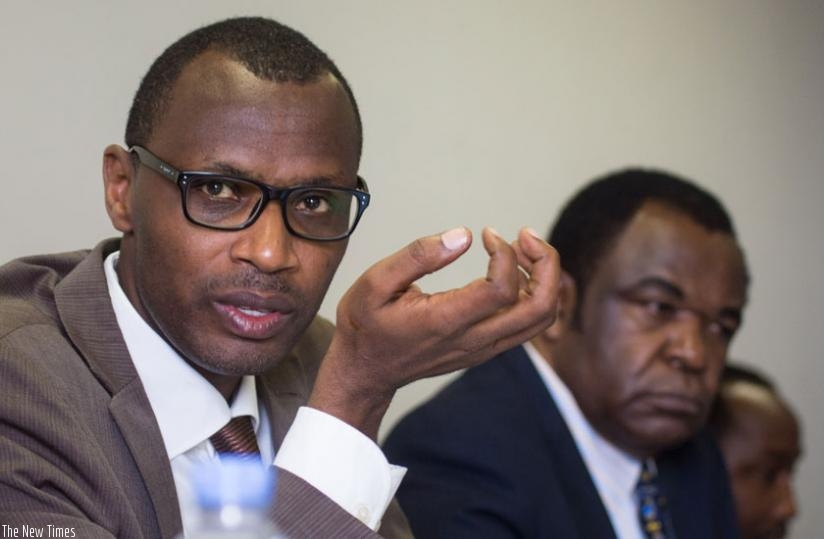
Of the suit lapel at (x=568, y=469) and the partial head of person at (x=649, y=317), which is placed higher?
the partial head of person at (x=649, y=317)

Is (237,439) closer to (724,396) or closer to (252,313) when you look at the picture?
(252,313)

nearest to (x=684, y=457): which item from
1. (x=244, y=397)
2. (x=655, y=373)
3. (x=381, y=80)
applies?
(x=655, y=373)

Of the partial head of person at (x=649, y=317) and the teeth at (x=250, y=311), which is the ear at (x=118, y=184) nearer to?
the teeth at (x=250, y=311)

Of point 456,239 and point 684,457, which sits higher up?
point 456,239

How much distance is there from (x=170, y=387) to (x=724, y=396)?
6.01 feet

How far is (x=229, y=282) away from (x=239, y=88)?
11.0 inches

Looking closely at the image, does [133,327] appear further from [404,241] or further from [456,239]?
[404,241]

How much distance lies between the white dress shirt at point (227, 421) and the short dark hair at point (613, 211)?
1.09 meters

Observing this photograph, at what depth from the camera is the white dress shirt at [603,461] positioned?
8.21ft

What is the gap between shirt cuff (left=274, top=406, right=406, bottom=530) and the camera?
1389mm

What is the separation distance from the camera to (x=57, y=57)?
85.6 inches

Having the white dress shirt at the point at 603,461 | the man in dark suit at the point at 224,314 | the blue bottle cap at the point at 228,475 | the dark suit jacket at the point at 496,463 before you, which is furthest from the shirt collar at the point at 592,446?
the blue bottle cap at the point at 228,475

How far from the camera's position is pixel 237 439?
164 cm

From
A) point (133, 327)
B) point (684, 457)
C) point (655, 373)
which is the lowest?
point (684, 457)
